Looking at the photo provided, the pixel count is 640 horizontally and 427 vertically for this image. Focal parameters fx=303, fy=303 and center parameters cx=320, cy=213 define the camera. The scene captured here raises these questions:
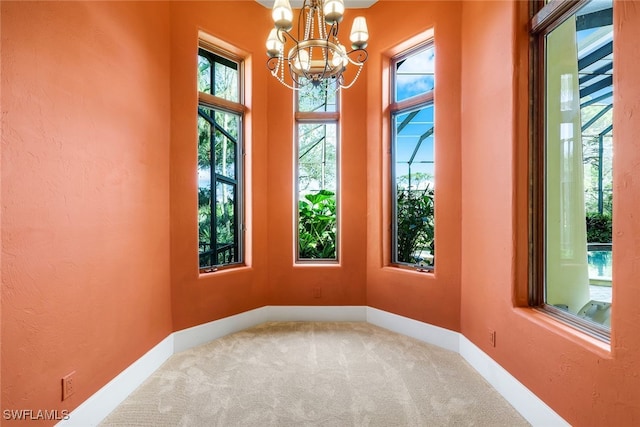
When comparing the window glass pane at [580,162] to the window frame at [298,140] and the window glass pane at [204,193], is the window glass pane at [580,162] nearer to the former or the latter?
the window frame at [298,140]

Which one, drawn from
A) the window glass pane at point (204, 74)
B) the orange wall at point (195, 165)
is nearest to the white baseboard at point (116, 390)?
the orange wall at point (195, 165)

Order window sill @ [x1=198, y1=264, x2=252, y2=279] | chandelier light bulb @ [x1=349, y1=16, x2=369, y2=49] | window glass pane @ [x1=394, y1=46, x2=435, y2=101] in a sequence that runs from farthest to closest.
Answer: window glass pane @ [x1=394, y1=46, x2=435, y2=101] → window sill @ [x1=198, y1=264, x2=252, y2=279] → chandelier light bulb @ [x1=349, y1=16, x2=369, y2=49]

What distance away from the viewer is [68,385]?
1718 mm

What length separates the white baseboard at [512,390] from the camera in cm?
177

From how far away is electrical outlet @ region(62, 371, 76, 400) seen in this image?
→ 5.55ft

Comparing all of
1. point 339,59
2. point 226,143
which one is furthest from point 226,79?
point 339,59

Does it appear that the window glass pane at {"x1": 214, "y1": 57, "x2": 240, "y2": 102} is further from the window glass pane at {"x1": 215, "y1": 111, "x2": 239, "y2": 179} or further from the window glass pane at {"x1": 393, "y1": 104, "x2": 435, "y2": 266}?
the window glass pane at {"x1": 393, "y1": 104, "x2": 435, "y2": 266}

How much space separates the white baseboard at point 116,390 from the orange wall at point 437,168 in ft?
7.27

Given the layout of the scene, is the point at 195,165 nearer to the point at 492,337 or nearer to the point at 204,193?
the point at 204,193

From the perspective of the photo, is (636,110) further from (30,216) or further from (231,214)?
(231,214)

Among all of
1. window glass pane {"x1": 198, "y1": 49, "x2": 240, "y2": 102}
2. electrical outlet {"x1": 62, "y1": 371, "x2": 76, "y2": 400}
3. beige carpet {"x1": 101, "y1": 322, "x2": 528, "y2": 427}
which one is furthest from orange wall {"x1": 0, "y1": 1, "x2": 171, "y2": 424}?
window glass pane {"x1": 198, "y1": 49, "x2": 240, "y2": 102}

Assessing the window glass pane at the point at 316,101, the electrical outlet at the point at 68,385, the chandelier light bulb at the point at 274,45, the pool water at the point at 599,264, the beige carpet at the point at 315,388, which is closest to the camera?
the pool water at the point at 599,264

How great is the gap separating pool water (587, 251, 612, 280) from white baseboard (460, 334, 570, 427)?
32.3 inches

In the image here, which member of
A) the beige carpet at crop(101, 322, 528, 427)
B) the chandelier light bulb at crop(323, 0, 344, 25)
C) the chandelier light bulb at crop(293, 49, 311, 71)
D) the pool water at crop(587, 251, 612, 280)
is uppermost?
the chandelier light bulb at crop(323, 0, 344, 25)
